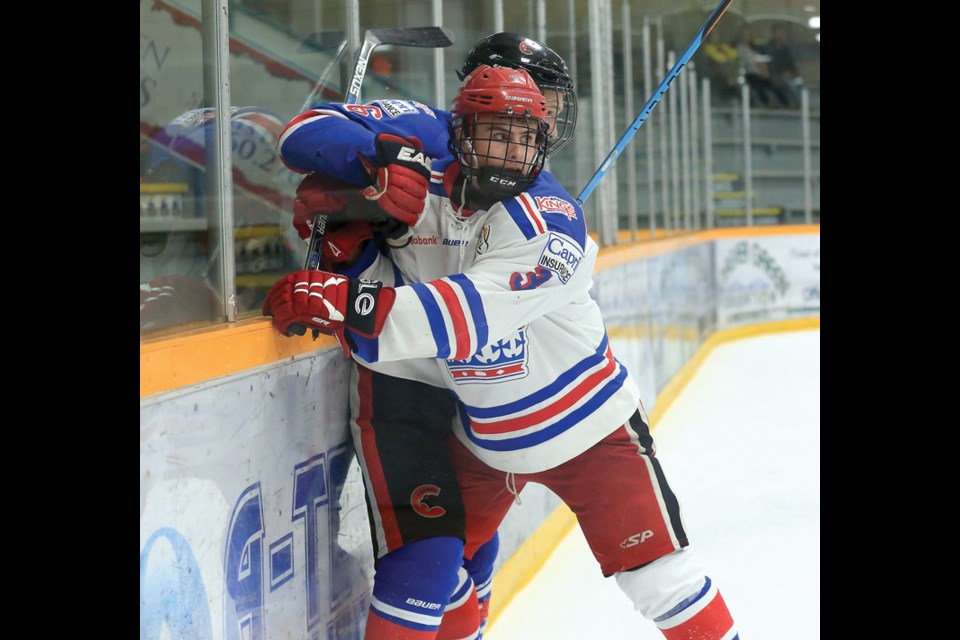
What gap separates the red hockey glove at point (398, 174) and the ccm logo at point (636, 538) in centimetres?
58

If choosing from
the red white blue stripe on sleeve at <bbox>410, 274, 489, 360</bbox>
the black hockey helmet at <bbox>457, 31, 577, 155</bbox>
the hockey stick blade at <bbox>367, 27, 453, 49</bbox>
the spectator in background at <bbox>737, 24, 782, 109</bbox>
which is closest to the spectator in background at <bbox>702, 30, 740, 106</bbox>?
the spectator in background at <bbox>737, 24, 782, 109</bbox>

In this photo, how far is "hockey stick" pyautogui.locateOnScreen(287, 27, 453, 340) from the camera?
4.79 feet

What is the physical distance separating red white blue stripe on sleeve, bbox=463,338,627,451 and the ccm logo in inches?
7.4

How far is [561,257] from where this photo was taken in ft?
4.50

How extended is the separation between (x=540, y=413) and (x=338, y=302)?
41cm

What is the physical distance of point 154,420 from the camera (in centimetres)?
104

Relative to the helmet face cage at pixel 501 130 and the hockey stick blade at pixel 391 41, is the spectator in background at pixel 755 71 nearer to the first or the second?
the hockey stick blade at pixel 391 41

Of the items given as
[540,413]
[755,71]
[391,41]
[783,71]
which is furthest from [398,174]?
[783,71]

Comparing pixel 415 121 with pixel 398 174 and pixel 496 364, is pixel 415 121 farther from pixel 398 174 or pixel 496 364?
pixel 496 364

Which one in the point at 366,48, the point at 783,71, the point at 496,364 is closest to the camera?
the point at 496,364

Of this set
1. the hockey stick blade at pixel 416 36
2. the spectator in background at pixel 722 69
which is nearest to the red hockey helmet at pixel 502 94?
the hockey stick blade at pixel 416 36

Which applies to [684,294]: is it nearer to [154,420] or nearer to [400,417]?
[400,417]

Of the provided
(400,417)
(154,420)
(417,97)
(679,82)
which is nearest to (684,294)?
(679,82)
